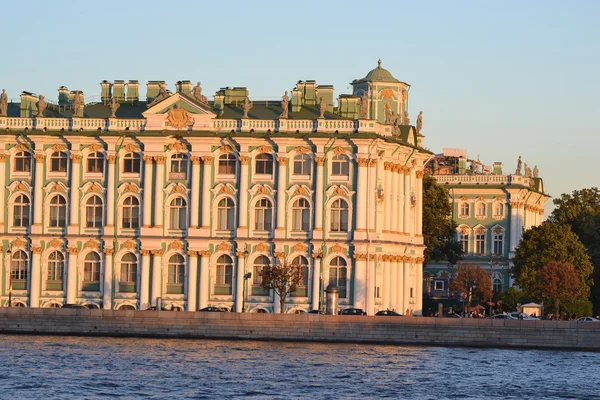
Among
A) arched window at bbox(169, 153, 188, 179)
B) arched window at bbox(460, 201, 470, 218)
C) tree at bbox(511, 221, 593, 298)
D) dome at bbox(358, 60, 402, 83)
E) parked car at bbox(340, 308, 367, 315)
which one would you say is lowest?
parked car at bbox(340, 308, 367, 315)

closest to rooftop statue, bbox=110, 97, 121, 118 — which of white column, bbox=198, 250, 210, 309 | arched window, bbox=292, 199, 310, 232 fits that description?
white column, bbox=198, 250, 210, 309

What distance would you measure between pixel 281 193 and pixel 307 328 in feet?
47.1

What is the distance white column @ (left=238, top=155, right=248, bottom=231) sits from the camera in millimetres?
105188

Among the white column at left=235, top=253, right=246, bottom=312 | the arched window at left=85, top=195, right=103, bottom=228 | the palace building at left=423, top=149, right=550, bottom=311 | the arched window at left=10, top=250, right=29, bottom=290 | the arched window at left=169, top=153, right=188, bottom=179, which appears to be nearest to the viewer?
the white column at left=235, top=253, right=246, bottom=312

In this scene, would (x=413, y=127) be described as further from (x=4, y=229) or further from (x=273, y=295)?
(x=4, y=229)

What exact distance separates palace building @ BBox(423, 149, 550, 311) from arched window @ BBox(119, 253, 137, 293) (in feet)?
121

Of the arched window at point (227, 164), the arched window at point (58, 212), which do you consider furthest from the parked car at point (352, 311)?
the arched window at point (58, 212)

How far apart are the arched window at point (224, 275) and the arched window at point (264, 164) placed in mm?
5114

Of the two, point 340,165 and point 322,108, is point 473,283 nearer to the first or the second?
point 340,165

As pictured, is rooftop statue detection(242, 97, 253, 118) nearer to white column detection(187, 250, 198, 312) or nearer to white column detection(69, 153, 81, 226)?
white column detection(187, 250, 198, 312)

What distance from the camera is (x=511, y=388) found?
74000 mm

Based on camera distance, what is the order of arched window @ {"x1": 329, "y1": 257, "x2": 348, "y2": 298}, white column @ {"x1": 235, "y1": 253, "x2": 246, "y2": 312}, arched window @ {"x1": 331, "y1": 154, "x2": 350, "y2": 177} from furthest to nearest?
white column @ {"x1": 235, "y1": 253, "x2": 246, "y2": 312}
arched window @ {"x1": 331, "y1": 154, "x2": 350, "y2": 177}
arched window @ {"x1": 329, "y1": 257, "x2": 348, "y2": 298}

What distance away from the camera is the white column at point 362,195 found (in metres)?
104

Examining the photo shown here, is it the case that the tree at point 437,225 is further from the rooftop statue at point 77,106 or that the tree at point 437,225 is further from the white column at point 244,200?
the rooftop statue at point 77,106
